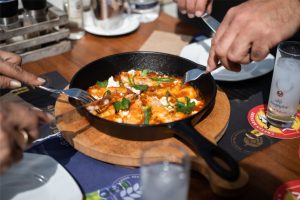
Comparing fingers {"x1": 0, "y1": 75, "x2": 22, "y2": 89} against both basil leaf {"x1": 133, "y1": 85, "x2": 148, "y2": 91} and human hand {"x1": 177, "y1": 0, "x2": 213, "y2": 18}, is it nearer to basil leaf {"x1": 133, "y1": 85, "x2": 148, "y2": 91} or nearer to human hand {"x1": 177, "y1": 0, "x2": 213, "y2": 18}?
basil leaf {"x1": 133, "y1": 85, "x2": 148, "y2": 91}

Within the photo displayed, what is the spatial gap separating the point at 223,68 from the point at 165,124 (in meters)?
0.52

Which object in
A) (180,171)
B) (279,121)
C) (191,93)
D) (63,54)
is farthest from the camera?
(63,54)

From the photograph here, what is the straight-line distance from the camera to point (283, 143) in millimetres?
1102

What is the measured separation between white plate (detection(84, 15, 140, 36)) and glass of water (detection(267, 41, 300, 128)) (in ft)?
2.82

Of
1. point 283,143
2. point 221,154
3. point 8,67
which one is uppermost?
point 8,67

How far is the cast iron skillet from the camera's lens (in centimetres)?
90

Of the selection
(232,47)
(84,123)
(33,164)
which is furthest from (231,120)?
(33,164)

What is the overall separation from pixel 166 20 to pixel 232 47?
960mm

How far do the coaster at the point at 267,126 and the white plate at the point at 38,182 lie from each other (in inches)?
23.0

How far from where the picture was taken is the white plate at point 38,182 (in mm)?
888

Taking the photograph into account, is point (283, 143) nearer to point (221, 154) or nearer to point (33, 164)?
point (221, 154)

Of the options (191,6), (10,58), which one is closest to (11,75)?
(10,58)

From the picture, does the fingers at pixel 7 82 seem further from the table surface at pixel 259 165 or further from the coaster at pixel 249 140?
the coaster at pixel 249 140

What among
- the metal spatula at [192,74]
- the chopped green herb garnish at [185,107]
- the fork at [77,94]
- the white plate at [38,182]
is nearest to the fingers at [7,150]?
the white plate at [38,182]
